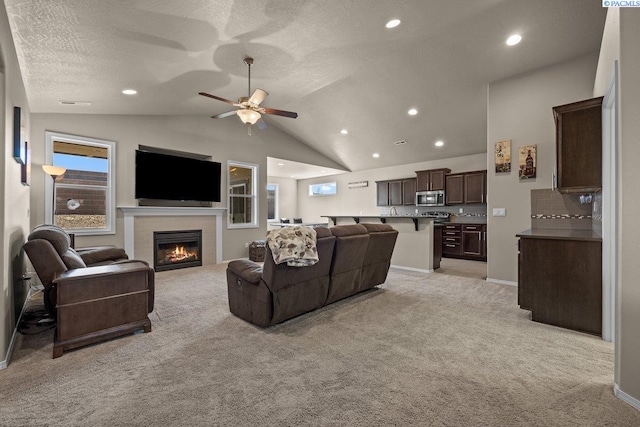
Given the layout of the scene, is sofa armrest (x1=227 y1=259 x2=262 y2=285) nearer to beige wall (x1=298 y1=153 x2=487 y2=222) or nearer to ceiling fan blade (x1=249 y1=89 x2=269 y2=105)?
ceiling fan blade (x1=249 y1=89 x2=269 y2=105)

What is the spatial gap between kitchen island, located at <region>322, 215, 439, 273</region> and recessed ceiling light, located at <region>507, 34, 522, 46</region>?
8.97 ft

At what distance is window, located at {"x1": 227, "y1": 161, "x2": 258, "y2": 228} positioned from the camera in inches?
271

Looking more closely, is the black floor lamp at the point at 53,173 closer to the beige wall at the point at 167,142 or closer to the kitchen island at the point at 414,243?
the beige wall at the point at 167,142

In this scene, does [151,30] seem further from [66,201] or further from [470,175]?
[470,175]

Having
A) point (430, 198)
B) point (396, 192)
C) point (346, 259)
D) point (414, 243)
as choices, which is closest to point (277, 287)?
point (346, 259)

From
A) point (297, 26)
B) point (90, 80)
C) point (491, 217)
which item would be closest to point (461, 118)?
point (491, 217)

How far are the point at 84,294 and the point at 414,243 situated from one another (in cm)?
476

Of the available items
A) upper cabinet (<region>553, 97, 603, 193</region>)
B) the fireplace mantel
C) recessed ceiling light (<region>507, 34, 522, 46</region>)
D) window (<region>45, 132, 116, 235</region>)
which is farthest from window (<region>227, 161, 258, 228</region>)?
upper cabinet (<region>553, 97, 603, 193</region>)

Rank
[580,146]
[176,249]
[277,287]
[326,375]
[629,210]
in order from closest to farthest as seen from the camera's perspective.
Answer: [629,210] → [326,375] → [277,287] → [580,146] → [176,249]

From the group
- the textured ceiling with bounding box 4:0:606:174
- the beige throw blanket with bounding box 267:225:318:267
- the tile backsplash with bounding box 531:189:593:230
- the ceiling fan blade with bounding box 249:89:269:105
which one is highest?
the textured ceiling with bounding box 4:0:606:174

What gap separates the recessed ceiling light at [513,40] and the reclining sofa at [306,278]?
9.35 ft

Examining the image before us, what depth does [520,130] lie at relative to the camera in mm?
4262

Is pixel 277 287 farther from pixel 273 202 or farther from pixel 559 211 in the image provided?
pixel 273 202

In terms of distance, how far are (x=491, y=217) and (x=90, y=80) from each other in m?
5.68
